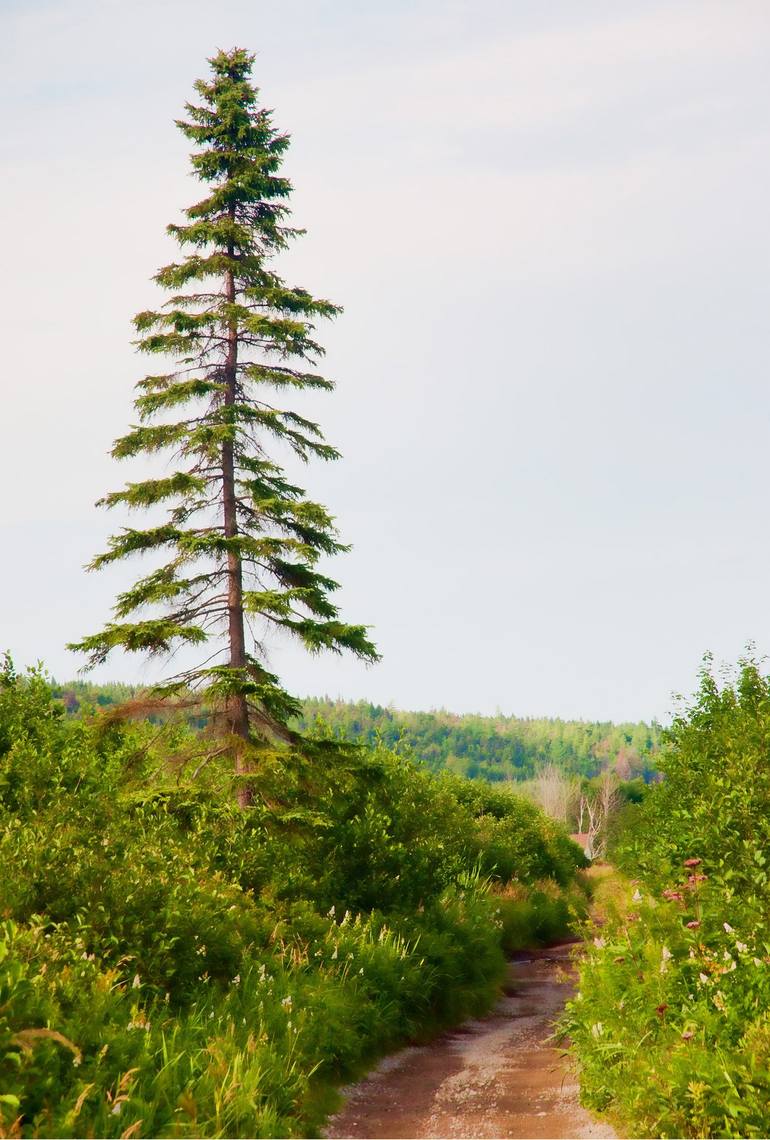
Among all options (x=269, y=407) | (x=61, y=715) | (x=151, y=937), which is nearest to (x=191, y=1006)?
(x=151, y=937)

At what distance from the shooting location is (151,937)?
10336 millimetres

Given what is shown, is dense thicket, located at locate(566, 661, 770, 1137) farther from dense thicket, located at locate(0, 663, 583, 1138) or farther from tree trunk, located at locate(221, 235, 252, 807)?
tree trunk, located at locate(221, 235, 252, 807)

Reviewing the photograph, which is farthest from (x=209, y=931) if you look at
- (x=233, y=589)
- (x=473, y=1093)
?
(x=233, y=589)

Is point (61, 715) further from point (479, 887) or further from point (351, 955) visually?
point (351, 955)

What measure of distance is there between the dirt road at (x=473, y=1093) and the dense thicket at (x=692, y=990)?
634mm

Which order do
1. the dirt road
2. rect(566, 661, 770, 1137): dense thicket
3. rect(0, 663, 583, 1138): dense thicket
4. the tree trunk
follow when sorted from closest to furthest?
rect(0, 663, 583, 1138): dense thicket → rect(566, 661, 770, 1137): dense thicket → the dirt road → the tree trunk

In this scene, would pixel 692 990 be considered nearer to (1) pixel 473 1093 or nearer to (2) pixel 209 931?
(1) pixel 473 1093

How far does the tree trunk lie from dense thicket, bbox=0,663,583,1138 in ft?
2.00

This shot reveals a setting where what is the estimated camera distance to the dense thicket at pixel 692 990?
7.67m

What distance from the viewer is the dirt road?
9445 millimetres

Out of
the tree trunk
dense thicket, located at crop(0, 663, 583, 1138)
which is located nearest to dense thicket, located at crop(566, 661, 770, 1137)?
dense thicket, located at crop(0, 663, 583, 1138)

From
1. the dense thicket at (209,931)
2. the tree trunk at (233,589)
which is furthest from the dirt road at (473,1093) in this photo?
the tree trunk at (233,589)

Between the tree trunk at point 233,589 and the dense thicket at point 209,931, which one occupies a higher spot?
the tree trunk at point 233,589

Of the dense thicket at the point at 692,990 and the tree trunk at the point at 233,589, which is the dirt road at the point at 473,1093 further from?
the tree trunk at the point at 233,589
